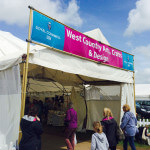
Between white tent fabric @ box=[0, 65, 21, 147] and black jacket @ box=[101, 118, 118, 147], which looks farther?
black jacket @ box=[101, 118, 118, 147]

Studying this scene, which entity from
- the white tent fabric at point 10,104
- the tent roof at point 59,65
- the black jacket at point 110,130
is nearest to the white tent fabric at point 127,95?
the tent roof at point 59,65

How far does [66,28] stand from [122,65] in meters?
3.31

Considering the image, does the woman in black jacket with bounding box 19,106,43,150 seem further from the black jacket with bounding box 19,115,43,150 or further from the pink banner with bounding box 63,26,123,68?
the pink banner with bounding box 63,26,123,68

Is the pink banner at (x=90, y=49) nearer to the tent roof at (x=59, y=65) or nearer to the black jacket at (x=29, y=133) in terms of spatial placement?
the tent roof at (x=59, y=65)

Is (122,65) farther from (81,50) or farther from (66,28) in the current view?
(66,28)

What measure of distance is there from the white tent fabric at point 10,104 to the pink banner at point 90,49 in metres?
1.66

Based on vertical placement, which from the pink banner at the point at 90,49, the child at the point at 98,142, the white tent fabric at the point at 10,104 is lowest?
the child at the point at 98,142

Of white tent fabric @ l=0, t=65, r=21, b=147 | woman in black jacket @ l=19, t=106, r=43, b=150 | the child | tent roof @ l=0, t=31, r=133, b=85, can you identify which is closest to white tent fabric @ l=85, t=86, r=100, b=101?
tent roof @ l=0, t=31, r=133, b=85

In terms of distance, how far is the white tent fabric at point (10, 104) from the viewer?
3.96 metres

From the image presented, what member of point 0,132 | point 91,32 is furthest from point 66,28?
point 0,132

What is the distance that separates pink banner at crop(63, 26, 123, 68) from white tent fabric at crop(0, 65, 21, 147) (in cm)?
166

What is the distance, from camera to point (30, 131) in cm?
337

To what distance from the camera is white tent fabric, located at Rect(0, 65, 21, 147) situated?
3965 mm

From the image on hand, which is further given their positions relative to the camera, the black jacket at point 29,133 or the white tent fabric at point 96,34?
the white tent fabric at point 96,34
